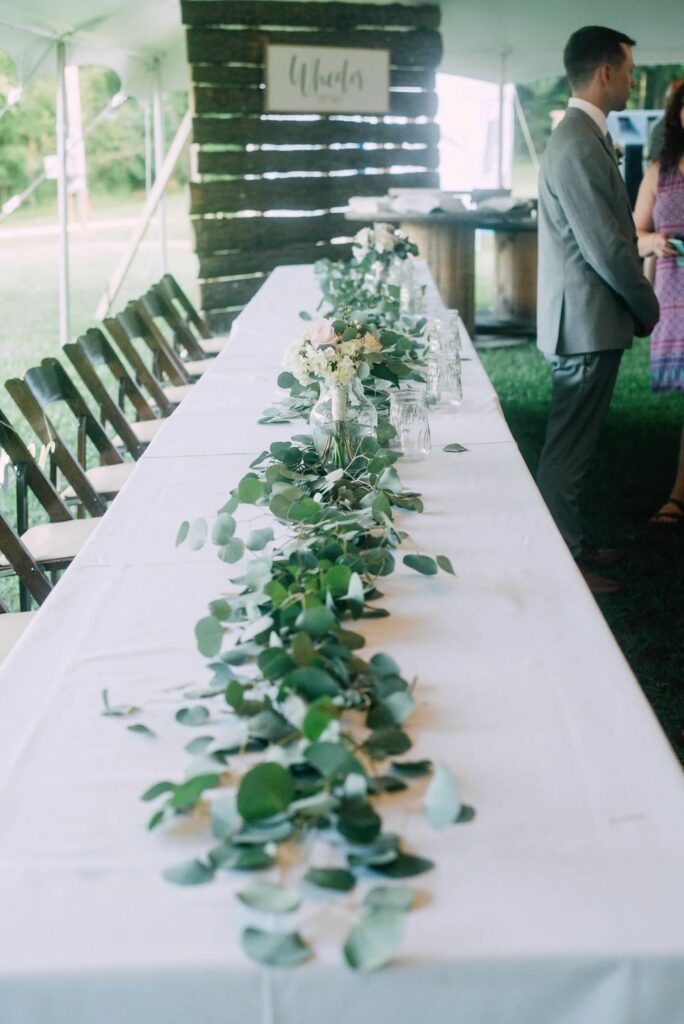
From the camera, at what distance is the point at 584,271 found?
3986 mm

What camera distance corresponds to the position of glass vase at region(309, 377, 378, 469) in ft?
8.00

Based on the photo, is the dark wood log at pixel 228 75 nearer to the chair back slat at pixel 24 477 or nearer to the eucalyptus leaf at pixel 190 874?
the chair back slat at pixel 24 477

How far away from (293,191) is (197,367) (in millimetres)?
4499

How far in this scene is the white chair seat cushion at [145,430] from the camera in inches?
180

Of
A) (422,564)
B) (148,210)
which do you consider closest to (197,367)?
(148,210)

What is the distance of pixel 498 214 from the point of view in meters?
8.45

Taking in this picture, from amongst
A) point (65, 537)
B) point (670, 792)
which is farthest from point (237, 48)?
point (670, 792)

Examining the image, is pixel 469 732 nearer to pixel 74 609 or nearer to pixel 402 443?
pixel 74 609

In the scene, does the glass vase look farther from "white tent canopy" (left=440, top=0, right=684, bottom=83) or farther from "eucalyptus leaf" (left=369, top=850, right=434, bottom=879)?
"white tent canopy" (left=440, top=0, right=684, bottom=83)

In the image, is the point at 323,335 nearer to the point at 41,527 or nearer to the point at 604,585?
the point at 41,527

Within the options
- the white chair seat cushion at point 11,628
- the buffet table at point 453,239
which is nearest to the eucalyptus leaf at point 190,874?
the white chair seat cushion at point 11,628

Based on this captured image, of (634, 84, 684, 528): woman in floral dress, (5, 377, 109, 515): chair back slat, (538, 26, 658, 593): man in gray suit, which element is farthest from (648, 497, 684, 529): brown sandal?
(5, 377, 109, 515): chair back slat

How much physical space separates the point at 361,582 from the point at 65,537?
5.71ft

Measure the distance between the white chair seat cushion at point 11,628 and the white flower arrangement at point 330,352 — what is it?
853 millimetres
